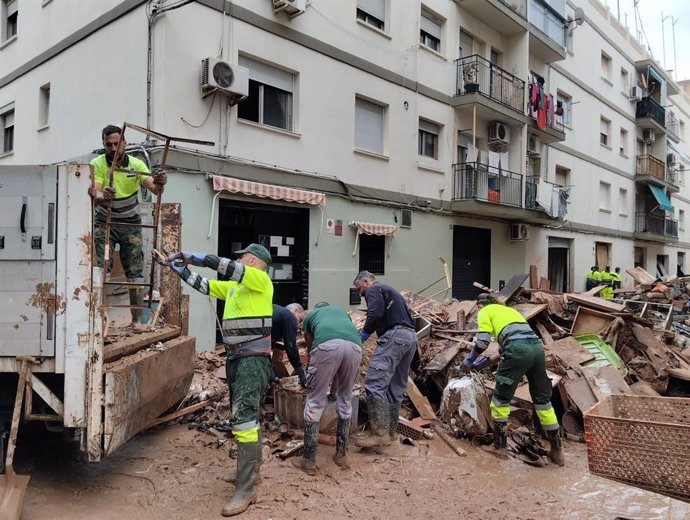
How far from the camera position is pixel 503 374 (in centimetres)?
503

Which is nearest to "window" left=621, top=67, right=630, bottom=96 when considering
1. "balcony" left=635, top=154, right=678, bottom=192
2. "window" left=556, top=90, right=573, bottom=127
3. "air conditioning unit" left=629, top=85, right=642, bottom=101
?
"air conditioning unit" left=629, top=85, right=642, bottom=101

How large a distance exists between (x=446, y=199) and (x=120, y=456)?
36.9 ft

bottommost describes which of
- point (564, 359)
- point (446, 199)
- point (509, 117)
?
point (564, 359)

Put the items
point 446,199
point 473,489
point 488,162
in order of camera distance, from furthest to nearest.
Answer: point 488,162
point 446,199
point 473,489

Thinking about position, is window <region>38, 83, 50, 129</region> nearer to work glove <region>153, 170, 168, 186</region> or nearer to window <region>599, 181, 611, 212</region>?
work glove <region>153, 170, 168, 186</region>

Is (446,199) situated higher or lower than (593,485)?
higher

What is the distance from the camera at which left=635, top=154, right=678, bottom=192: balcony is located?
82.2 ft

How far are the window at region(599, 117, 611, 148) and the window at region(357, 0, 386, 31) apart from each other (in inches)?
567

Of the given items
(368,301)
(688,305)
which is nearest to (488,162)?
(688,305)

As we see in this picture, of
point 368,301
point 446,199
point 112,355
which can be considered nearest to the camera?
point 112,355

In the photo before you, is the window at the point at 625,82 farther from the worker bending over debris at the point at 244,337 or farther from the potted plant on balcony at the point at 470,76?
the worker bending over debris at the point at 244,337

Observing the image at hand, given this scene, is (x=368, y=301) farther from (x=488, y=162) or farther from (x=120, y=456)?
(x=488, y=162)

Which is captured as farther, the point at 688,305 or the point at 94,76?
the point at 688,305

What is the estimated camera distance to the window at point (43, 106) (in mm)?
11594
